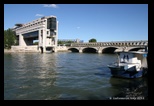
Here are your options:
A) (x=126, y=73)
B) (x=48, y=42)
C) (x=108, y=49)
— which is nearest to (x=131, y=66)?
(x=126, y=73)

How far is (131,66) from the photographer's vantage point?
896 inches

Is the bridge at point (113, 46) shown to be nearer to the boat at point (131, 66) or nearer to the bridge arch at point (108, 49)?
the bridge arch at point (108, 49)

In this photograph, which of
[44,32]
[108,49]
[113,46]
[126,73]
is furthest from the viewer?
[108,49]

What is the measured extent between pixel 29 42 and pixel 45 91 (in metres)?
135

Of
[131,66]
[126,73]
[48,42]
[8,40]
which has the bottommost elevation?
[126,73]

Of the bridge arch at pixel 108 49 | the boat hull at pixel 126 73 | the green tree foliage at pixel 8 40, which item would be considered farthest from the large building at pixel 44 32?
the boat hull at pixel 126 73

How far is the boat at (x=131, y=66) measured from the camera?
22.6 meters

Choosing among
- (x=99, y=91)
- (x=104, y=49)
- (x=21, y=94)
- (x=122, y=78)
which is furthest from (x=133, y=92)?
(x=104, y=49)

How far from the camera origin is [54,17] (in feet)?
381

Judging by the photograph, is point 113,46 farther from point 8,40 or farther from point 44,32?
point 8,40

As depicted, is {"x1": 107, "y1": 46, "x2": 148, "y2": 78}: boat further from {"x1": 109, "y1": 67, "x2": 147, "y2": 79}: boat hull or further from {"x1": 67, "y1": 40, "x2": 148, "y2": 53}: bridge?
{"x1": 67, "y1": 40, "x2": 148, "y2": 53}: bridge
